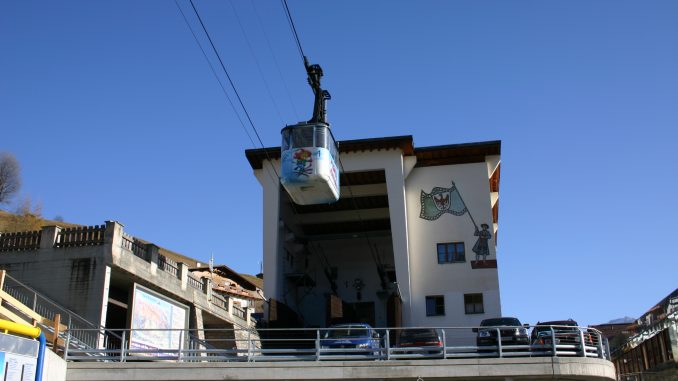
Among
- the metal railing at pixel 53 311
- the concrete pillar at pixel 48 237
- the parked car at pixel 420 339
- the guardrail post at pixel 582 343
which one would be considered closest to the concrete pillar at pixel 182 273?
the concrete pillar at pixel 48 237

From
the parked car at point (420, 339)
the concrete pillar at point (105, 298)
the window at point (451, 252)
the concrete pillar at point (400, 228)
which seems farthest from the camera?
the window at point (451, 252)

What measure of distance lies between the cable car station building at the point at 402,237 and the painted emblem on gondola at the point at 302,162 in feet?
49.1

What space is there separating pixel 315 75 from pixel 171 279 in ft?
41.1

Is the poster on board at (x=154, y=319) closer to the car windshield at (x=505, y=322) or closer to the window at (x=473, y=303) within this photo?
the car windshield at (x=505, y=322)

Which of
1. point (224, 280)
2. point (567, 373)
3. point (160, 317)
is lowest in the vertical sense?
point (567, 373)

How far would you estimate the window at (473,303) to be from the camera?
134ft

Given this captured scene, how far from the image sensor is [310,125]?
28141 mm

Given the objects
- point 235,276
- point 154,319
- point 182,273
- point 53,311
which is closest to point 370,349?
point 154,319

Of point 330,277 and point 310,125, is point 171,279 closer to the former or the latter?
point 310,125

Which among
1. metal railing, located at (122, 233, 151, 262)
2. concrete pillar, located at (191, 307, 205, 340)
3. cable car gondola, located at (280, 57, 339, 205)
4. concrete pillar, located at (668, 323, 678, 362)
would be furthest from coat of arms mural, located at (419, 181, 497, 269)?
metal railing, located at (122, 233, 151, 262)

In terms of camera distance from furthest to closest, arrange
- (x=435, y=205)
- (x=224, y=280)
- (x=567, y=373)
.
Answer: (x=224, y=280) < (x=435, y=205) < (x=567, y=373)

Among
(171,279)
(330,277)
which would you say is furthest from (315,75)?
(330,277)

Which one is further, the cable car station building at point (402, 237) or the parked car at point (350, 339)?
the cable car station building at point (402, 237)

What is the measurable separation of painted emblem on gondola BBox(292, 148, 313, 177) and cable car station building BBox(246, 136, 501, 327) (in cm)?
1495
